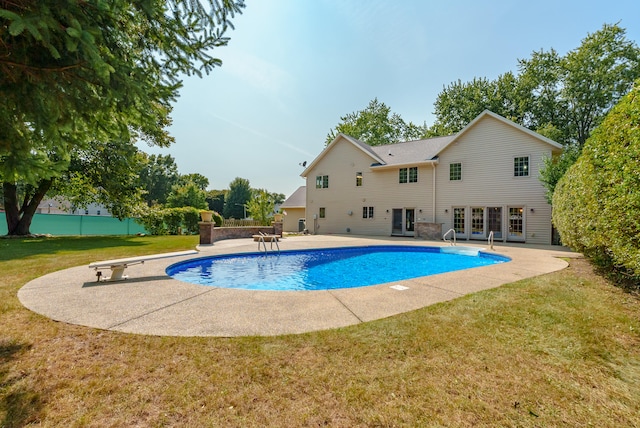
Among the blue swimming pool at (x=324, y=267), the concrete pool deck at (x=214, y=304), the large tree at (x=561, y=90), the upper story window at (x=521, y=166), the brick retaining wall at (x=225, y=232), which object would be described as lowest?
the blue swimming pool at (x=324, y=267)

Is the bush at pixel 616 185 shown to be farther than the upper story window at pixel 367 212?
No

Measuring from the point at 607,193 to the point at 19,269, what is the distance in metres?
13.0

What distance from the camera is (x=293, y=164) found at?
29750mm

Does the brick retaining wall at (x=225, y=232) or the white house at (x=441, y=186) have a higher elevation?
the white house at (x=441, y=186)

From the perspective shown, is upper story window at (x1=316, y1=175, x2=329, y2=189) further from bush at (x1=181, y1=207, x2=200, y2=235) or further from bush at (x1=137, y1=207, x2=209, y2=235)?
bush at (x1=181, y1=207, x2=200, y2=235)

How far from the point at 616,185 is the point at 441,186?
1468 centimetres

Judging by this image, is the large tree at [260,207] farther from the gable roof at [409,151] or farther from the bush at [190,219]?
the gable roof at [409,151]

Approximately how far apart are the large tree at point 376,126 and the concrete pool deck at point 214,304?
33.5 m

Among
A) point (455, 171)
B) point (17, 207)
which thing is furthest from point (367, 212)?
point (17, 207)

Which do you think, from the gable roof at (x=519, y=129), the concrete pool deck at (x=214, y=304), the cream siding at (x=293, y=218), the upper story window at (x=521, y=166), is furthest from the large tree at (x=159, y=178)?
the upper story window at (x=521, y=166)

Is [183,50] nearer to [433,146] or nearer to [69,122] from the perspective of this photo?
[69,122]

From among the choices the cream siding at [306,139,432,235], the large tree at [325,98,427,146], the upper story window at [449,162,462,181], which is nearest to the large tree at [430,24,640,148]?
the large tree at [325,98,427,146]

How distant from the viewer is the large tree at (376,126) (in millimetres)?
37531

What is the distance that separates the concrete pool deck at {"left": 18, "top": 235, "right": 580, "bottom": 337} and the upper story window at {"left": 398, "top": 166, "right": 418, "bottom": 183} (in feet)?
45.6
